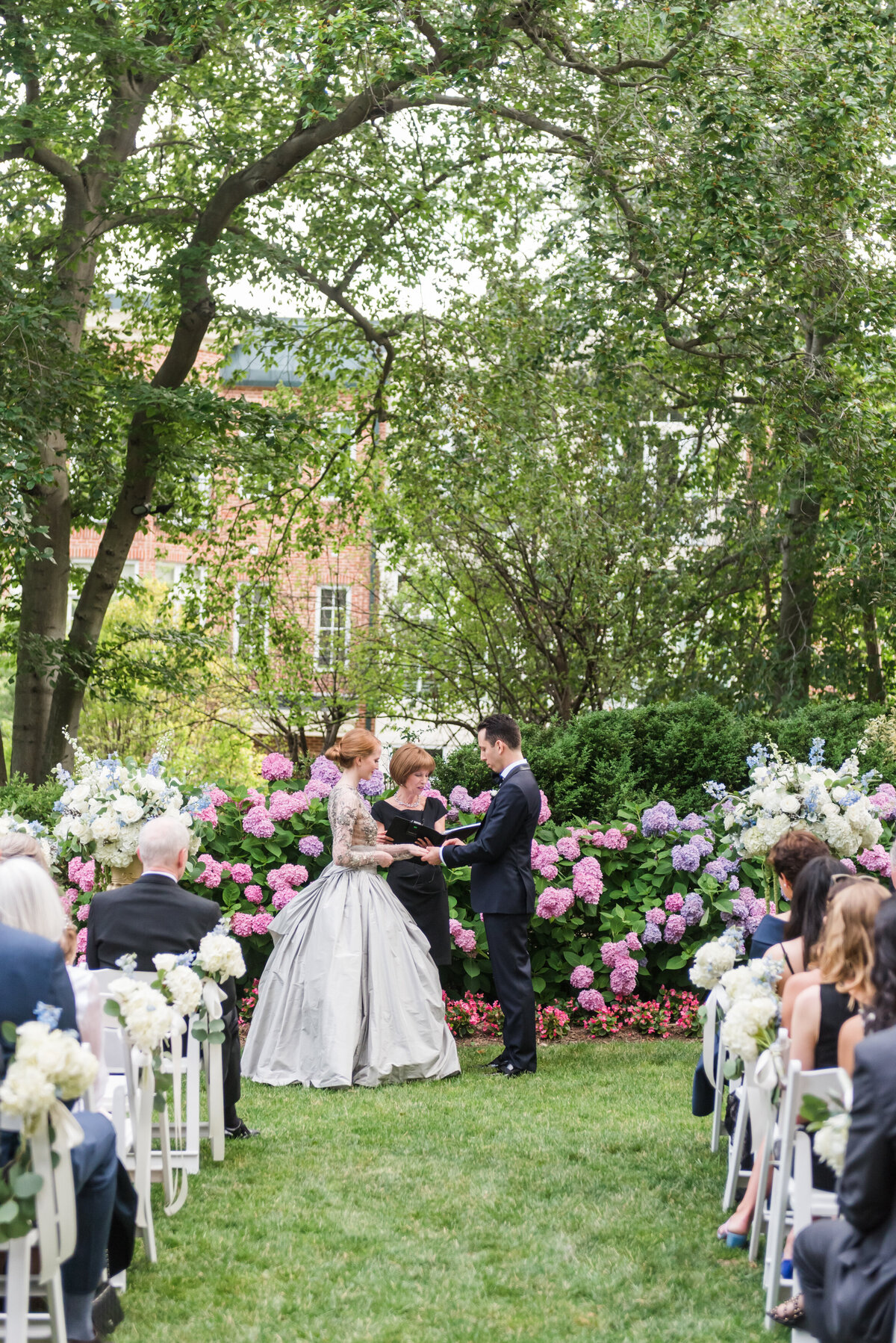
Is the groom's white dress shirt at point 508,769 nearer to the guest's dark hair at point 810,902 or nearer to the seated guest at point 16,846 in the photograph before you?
the seated guest at point 16,846

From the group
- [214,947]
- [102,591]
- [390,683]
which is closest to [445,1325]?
[214,947]

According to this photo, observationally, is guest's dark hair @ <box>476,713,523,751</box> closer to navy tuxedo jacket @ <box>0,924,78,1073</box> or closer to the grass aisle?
the grass aisle

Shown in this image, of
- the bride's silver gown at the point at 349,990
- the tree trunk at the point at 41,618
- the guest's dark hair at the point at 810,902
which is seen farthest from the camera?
the tree trunk at the point at 41,618

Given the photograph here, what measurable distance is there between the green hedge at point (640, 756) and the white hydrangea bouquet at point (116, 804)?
3.62m

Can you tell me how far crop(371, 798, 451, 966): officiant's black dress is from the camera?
28.0 ft

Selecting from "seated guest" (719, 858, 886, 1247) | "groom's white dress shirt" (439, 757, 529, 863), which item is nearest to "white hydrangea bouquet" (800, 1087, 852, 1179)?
"seated guest" (719, 858, 886, 1247)

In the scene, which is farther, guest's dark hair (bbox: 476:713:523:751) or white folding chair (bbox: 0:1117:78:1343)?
guest's dark hair (bbox: 476:713:523:751)

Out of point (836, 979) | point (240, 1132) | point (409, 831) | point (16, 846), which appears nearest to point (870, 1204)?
point (836, 979)

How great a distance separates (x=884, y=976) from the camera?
335 cm

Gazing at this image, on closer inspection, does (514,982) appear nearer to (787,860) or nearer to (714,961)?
(714,961)

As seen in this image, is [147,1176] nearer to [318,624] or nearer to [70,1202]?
[70,1202]

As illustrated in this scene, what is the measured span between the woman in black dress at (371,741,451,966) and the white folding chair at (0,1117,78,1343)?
5.07m

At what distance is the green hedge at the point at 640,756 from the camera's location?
10.5 meters

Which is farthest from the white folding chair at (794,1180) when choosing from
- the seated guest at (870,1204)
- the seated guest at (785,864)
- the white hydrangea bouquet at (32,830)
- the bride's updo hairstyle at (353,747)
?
the bride's updo hairstyle at (353,747)
